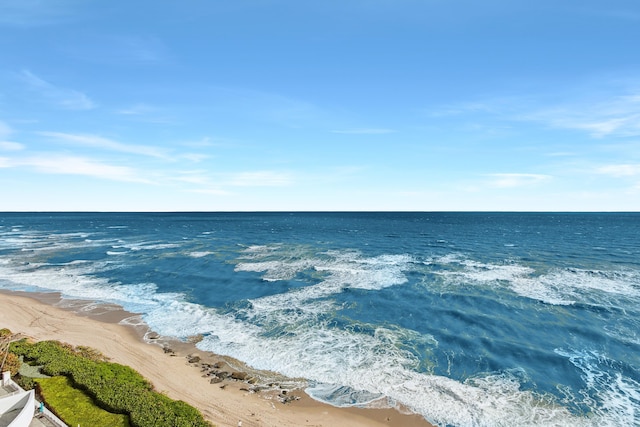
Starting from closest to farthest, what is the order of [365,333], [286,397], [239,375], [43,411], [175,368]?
[43,411] → [286,397] → [239,375] → [175,368] → [365,333]

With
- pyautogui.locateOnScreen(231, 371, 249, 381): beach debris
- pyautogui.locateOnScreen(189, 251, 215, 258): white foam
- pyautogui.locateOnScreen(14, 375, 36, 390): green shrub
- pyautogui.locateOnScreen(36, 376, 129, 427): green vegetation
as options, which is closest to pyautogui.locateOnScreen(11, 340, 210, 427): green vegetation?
pyautogui.locateOnScreen(36, 376, 129, 427): green vegetation

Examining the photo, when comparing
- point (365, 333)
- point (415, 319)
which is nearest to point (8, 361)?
point (365, 333)

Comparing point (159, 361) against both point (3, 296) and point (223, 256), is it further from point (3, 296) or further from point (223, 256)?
point (223, 256)

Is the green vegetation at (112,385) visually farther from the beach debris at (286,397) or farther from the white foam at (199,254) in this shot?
the white foam at (199,254)

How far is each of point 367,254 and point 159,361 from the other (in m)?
60.3

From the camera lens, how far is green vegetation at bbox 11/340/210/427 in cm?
2167

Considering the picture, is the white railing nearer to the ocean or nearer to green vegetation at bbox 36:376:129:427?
green vegetation at bbox 36:376:129:427

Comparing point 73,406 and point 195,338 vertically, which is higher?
point 73,406

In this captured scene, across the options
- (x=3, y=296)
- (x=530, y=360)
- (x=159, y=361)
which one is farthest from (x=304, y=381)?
(x=3, y=296)

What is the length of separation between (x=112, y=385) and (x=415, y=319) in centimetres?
3101

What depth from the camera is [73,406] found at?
22609 mm

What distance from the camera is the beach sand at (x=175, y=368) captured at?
24.4 meters

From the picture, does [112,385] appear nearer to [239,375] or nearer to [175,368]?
[175,368]

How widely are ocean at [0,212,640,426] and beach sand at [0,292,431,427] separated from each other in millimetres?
1620
